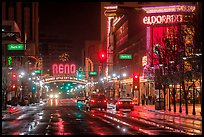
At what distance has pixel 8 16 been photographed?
182000 mm

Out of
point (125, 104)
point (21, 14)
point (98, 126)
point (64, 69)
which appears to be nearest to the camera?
point (98, 126)

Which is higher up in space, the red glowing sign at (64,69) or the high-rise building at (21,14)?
the high-rise building at (21,14)

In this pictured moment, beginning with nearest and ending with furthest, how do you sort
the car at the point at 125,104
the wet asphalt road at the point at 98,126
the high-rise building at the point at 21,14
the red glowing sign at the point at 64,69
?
the wet asphalt road at the point at 98,126 → the car at the point at 125,104 → the red glowing sign at the point at 64,69 → the high-rise building at the point at 21,14

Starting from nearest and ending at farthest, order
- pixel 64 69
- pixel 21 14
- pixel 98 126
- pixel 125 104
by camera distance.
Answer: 1. pixel 98 126
2. pixel 125 104
3. pixel 64 69
4. pixel 21 14

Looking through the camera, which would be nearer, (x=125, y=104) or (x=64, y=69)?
(x=125, y=104)

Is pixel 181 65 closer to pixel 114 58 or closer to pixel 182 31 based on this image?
pixel 182 31

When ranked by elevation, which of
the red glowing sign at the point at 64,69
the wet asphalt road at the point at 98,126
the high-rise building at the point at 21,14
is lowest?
the wet asphalt road at the point at 98,126

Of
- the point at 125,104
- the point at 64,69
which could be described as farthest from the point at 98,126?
the point at 64,69

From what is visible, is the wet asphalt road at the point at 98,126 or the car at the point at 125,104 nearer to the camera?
the wet asphalt road at the point at 98,126

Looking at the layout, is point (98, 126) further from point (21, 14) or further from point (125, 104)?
point (21, 14)

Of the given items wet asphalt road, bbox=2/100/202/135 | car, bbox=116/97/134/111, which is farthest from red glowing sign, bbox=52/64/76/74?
wet asphalt road, bbox=2/100/202/135

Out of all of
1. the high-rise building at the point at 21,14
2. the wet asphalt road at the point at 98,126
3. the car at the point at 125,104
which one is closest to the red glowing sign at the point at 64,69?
the high-rise building at the point at 21,14

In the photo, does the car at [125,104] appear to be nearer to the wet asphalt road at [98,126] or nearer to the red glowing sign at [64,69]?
the wet asphalt road at [98,126]

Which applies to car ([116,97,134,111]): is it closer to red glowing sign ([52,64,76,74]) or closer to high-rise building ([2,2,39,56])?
red glowing sign ([52,64,76,74])
